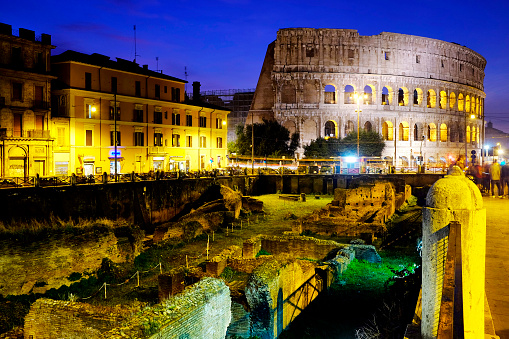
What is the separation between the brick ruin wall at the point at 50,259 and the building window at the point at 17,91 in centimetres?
1968

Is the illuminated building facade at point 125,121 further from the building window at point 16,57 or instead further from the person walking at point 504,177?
the person walking at point 504,177

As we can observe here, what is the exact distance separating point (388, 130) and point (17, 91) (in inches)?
2250

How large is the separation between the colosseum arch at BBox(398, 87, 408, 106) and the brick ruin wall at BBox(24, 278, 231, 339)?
228ft

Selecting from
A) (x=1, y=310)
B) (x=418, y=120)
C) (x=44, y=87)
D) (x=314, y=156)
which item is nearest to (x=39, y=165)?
(x=44, y=87)

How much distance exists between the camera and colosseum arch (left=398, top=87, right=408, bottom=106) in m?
70.2

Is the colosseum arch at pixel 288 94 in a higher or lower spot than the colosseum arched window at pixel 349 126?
higher

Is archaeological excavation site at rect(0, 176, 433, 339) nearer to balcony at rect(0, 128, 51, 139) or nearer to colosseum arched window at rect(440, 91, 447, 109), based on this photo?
balcony at rect(0, 128, 51, 139)

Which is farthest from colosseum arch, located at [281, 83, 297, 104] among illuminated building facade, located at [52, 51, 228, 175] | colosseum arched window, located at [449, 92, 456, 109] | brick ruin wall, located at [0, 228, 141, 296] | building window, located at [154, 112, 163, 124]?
brick ruin wall, located at [0, 228, 141, 296]

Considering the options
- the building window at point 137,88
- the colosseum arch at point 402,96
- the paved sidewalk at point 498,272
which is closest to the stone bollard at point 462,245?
the paved sidewalk at point 498,272

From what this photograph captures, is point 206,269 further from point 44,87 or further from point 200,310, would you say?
point 44,87

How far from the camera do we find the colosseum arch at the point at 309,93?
6725 cm

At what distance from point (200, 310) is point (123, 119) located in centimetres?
3410

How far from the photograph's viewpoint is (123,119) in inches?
1495

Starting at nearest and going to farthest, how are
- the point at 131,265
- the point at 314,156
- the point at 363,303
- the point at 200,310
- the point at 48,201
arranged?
the point at 200,310
the point at 363,303
the point at 131,265
the point at 48,201
the point at 314,156
